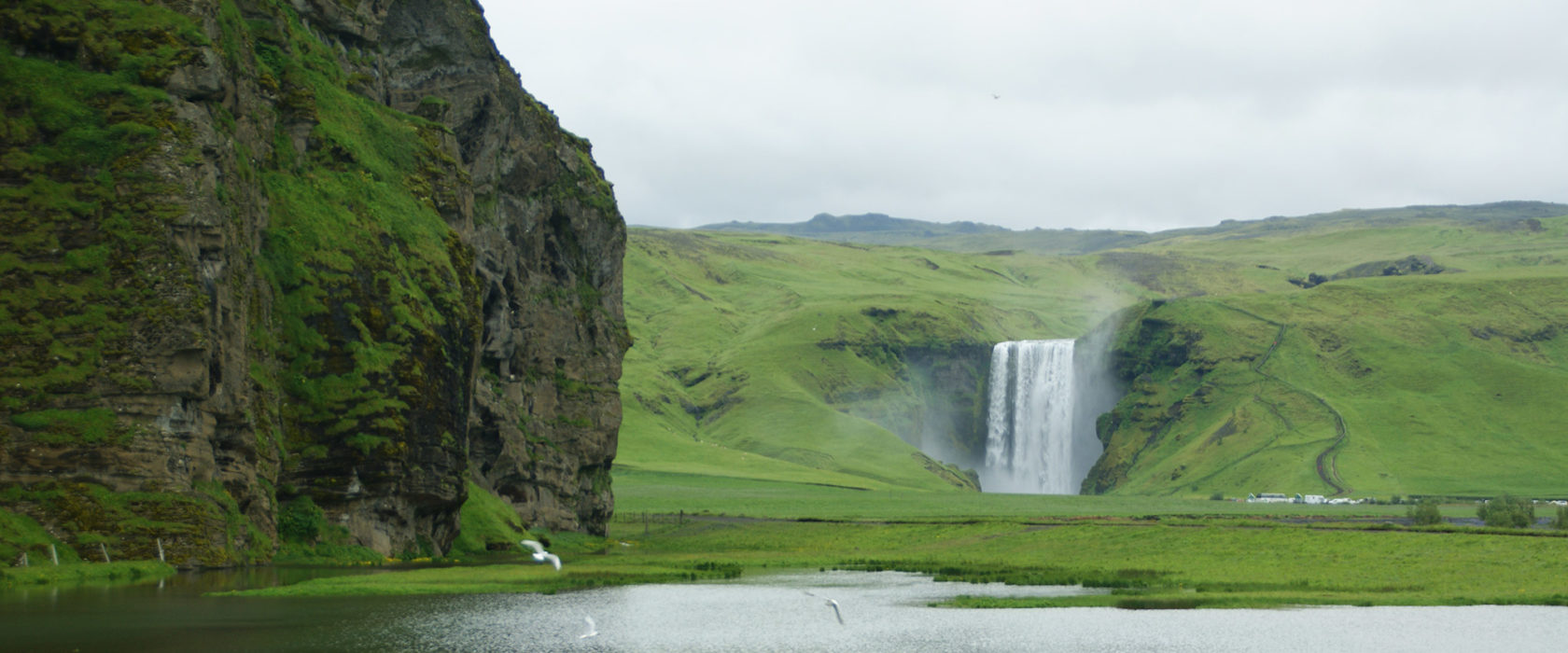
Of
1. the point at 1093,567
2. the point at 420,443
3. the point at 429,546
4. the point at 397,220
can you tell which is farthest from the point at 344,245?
the point at 1093,567

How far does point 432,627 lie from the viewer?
53406mm

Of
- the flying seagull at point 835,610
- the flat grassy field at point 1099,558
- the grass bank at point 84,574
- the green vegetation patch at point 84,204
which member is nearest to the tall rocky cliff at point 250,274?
the green vegetation patch at point 84,204

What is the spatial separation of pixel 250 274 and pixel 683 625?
3810 cm

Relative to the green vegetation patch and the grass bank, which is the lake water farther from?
the green vegetation patch

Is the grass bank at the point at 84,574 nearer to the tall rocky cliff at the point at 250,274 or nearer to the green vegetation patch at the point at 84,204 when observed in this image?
the tall rocky cliff at the point at 250,274

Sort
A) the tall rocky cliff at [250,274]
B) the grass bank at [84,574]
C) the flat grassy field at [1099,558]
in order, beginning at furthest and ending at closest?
the flat grassy field at [1099,558] < the tall rocky cliff at [250,274] < the grass bank at [84,574]

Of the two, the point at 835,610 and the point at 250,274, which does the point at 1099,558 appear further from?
the point at 250,274

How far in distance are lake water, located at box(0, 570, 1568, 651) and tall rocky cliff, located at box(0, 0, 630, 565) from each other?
835cm

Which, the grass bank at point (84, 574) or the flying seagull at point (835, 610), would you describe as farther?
the grass bank at point (84, 574)

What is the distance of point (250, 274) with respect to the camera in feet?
261

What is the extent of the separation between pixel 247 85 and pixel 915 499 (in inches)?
5224

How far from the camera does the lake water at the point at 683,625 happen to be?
4888cm

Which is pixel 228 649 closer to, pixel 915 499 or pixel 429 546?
pixel 429 546

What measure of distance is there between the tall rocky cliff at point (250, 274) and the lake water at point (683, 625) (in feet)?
27.4
